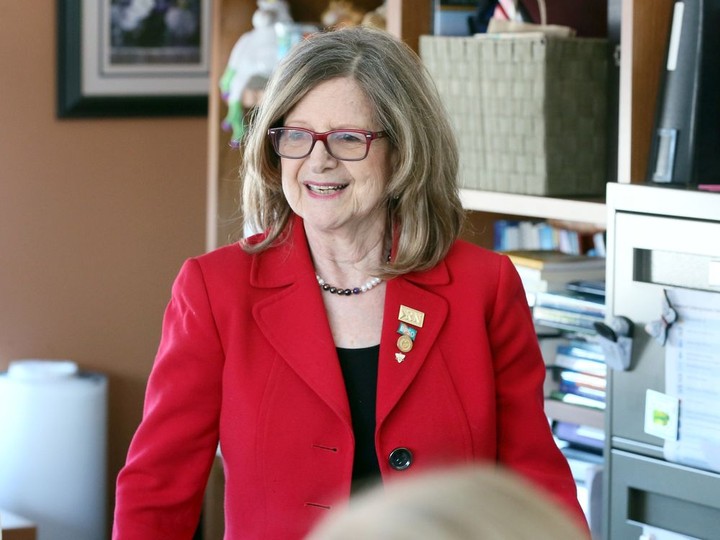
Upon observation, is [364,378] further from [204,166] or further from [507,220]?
[204,166]

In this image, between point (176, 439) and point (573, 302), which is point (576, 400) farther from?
point (176, 439)

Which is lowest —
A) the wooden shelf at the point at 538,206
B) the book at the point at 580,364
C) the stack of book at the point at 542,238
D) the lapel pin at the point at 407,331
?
the book at the point at 580,364

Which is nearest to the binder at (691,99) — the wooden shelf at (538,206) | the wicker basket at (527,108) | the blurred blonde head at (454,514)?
the wooden shelf at (538,206)

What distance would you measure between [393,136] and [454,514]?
1241mm

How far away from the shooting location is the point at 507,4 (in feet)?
8.51

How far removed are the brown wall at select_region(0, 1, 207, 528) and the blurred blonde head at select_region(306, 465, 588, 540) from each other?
3228 millimetres

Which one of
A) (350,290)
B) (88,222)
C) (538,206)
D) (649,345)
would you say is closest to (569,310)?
(538,206)

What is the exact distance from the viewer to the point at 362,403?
1.77m

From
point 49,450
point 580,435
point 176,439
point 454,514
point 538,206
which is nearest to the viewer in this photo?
point 454,514

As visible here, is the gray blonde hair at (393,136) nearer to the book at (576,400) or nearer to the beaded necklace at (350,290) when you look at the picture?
the beaded necklace at (350,290)

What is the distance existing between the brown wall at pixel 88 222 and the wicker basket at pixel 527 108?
153cm

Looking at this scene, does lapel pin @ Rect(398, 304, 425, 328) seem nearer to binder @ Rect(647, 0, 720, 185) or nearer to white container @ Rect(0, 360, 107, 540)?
binder @ Rect(647, 0, 720, 185)

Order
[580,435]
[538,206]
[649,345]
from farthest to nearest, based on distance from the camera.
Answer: [580,435] → [538,206] → [649,345]

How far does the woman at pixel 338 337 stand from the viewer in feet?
5.68
